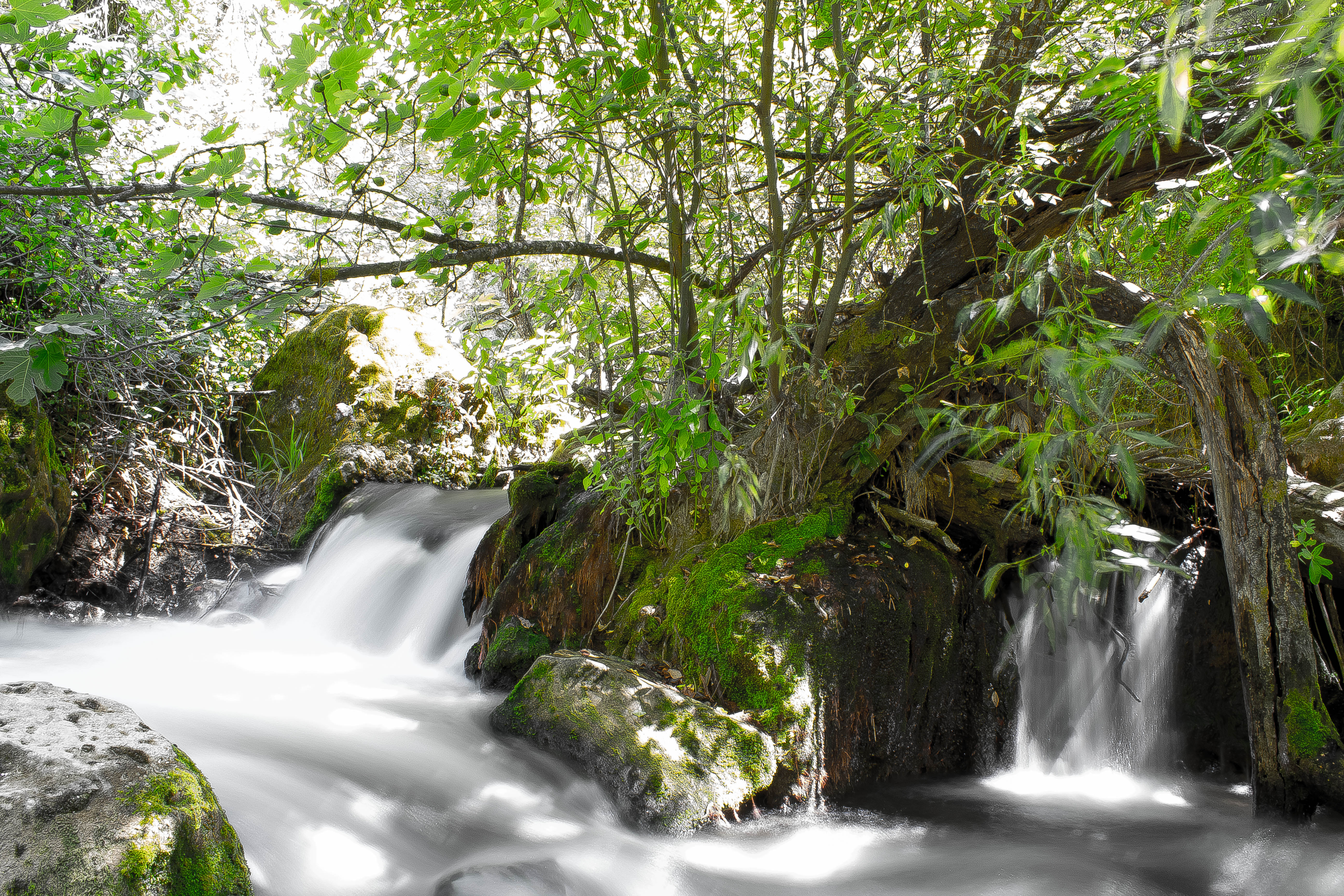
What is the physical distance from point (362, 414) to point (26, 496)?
2.85m

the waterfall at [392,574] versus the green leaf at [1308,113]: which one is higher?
the green leaf at [1308,113]

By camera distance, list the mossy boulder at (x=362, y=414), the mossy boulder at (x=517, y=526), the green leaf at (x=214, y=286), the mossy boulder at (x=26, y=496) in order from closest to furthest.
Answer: the green leaf at (x=214, y=286)
the mossy boulder at (x=517, y=526)
the mossy boulder at (x=26, y=496)
the mossy boulder at (x=362, y=414)

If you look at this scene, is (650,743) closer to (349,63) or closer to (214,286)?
(214,286)

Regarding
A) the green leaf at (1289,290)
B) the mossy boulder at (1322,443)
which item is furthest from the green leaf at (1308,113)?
the mossy boulder at (1322,443)

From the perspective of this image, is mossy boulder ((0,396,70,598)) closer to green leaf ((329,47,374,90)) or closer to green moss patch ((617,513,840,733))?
green moss patch ((617,513,840,733))

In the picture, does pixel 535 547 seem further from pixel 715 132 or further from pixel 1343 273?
pixel 1343 273

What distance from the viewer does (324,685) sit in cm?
451

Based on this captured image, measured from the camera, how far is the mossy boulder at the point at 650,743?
9.53ft

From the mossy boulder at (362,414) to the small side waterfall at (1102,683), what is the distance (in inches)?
218

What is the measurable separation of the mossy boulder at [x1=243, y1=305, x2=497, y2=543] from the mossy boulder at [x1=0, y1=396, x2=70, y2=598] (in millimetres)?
1889

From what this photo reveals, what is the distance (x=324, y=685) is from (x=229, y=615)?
6.30 ft

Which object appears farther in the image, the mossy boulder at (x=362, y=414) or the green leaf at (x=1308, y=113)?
the mossy boulder at (x=362, y=414)

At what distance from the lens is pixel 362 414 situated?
303 inches

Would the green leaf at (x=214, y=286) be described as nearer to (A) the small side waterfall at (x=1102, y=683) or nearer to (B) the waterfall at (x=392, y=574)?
(B) the waterfall at (x=392, y=574)
